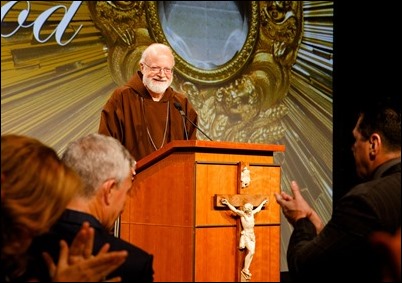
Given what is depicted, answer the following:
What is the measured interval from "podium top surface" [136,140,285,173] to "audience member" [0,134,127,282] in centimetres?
148

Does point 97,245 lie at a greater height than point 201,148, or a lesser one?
lesser

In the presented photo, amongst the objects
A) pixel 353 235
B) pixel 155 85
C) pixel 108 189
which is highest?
pixel 155 85

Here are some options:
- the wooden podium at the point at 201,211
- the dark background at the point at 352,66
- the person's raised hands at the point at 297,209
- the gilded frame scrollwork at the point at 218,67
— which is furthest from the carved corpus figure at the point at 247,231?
the dark background at the point at 352,66

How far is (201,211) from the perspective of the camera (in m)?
3.36

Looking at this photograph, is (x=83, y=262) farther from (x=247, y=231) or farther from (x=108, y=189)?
(x=247, y=231)

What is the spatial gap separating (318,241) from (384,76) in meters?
4.52

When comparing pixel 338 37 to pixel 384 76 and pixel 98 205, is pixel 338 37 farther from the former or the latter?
pixel 98 205

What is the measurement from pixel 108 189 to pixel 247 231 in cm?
120

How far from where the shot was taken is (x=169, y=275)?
11.2ft

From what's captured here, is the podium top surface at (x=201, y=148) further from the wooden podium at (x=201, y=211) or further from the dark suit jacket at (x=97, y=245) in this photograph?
the dark suit jacket at (x=97, y=245)

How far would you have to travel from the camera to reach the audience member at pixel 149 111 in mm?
4367

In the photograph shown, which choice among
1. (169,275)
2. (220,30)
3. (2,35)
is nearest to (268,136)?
(220,30)

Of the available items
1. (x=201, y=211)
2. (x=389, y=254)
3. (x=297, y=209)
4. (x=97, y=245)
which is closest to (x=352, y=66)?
(x=201, y=211)

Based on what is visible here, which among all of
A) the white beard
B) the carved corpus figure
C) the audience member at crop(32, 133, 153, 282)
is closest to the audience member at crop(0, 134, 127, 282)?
the audience member at crop(32, 133, 153, 282)
